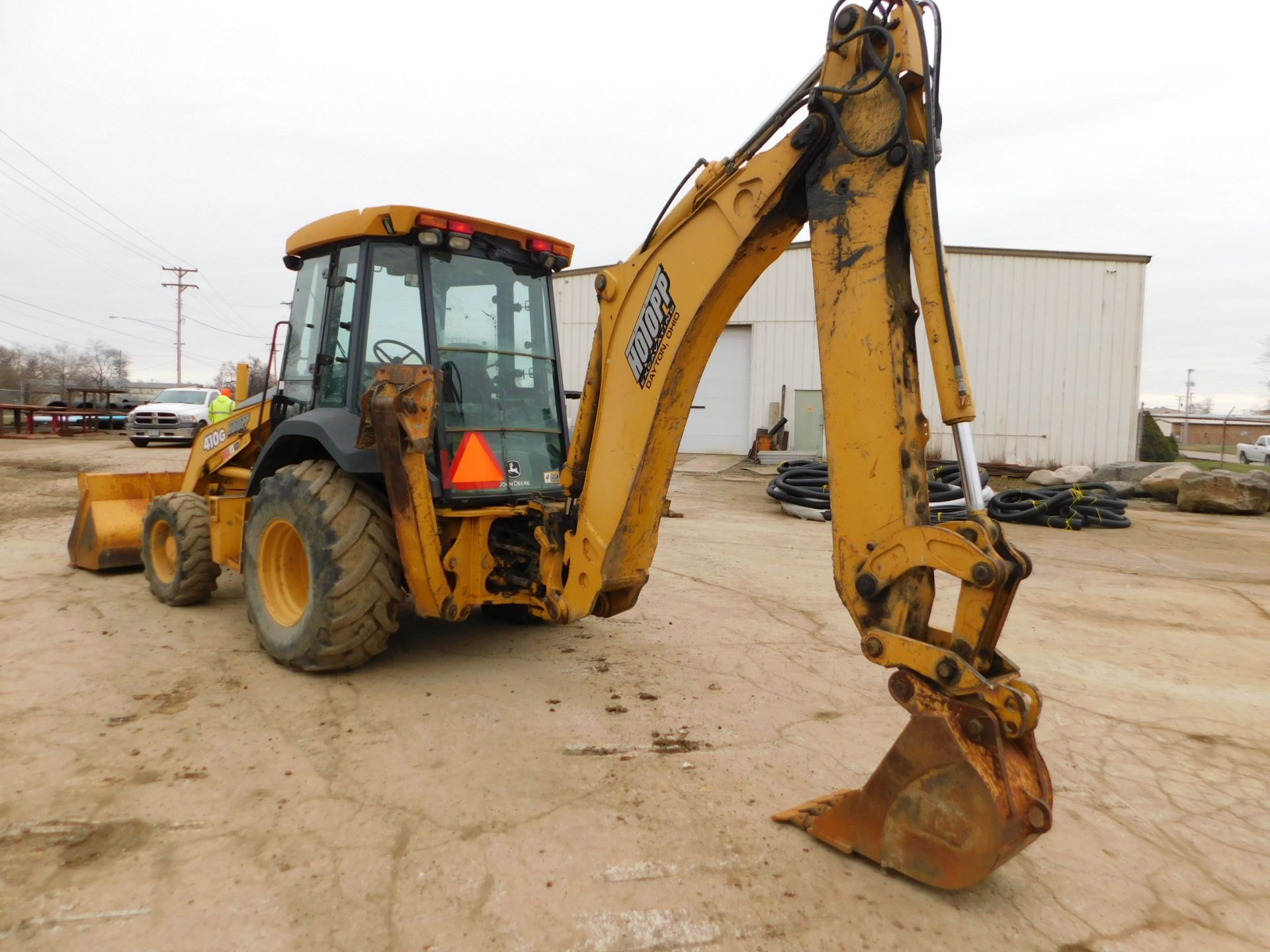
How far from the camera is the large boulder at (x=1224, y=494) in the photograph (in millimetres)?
13000

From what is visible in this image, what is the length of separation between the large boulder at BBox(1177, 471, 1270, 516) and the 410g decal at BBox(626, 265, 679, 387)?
1340 centimetres

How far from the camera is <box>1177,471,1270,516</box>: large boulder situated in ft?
42.7

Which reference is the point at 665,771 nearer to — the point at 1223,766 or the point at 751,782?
the point at 751,782

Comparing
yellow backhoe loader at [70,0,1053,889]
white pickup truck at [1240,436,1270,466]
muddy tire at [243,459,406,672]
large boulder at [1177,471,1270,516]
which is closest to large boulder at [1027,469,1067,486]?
large boulder at [1177,471,1270,516]

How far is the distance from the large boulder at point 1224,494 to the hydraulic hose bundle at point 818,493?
3.46 meters

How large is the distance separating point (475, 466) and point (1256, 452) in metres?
35.1

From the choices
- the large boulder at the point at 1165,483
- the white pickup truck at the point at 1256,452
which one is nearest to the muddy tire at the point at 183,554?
the large boulder at the point at 1165,483

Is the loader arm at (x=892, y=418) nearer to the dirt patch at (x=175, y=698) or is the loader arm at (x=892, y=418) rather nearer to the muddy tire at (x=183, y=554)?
the dirt patch at (x=175, y=698)

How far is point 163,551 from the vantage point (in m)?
5.84

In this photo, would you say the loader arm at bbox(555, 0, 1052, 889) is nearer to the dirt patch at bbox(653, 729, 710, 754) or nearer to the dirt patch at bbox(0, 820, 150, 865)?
the dirt patch at bbox(653, 729, 710, 754)

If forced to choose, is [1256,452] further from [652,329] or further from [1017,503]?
[652,329]

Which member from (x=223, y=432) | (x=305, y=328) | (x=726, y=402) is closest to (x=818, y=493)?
(x=223, y=432)

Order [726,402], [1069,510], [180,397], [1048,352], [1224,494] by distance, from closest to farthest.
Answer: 1. [1069,510]
2. [1224,494]
3. [1048,352]
4. [726,402]
5. [180,397]

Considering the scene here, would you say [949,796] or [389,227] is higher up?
[389,227]
